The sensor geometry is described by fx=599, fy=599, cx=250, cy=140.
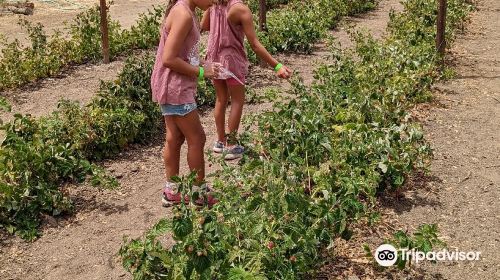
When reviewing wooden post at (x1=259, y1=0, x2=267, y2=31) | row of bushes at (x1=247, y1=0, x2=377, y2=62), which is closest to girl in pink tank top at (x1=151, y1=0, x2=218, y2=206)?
row of bushes at (x1=247, y1=0, x2=377, y2=62)

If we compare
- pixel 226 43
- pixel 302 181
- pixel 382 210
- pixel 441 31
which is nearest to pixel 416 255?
pixel 382 210

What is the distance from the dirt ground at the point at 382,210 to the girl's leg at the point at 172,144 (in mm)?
347

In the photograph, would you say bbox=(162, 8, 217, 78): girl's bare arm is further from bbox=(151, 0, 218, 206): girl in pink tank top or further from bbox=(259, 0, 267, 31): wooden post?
bbox=(259, 0, 267, 31): wooden post

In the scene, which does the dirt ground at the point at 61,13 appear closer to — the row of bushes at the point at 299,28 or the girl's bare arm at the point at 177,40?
the row of bushes at the point at 299,28

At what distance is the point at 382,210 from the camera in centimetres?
416

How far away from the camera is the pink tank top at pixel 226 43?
15.1 feet

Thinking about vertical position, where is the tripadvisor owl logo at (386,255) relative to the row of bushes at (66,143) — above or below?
below

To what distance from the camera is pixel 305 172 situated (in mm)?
3799

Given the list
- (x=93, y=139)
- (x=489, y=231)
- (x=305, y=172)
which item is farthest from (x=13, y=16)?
(x=489, y=231)

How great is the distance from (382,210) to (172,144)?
1.52 m

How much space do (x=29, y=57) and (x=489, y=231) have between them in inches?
228

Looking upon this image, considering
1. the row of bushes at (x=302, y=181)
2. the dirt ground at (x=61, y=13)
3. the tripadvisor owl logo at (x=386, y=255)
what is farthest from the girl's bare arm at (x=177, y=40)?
the dirt ground at (x=61, y=13)

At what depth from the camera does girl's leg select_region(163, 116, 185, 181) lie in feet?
13.2

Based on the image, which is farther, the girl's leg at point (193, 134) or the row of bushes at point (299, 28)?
the row of bushes at point (299, 28)
